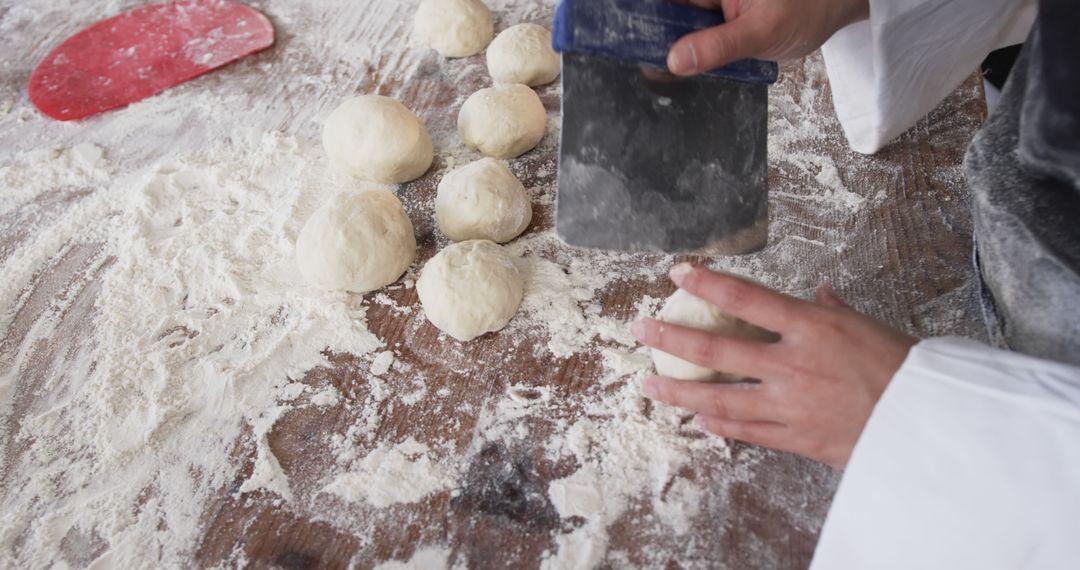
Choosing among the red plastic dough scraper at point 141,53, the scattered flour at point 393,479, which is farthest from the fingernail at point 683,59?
the red plastic dough scraper at point 141,53

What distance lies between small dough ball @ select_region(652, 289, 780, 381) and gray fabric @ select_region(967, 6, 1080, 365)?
40 centimetres

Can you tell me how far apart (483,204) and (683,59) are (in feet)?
1.80

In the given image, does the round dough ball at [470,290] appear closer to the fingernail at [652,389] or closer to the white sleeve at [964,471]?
the fingernail at [652,389]

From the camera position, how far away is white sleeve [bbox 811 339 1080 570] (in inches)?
34.6

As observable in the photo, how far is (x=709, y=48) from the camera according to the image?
1137 millimetres

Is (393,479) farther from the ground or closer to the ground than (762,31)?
closer to the ground

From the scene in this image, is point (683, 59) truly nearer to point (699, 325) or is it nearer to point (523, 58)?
point (699, 325)

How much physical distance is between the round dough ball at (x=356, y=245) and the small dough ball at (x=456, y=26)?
27.2 inches

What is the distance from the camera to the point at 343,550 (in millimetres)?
1157

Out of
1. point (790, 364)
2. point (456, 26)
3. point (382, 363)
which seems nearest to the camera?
point (790, 364)

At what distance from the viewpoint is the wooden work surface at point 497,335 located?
1.15m

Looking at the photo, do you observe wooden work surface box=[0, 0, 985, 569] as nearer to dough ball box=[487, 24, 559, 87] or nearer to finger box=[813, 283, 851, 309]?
dough ball box=[487, 24, 559, 87]

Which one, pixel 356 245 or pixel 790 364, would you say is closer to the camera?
pixel 790 364

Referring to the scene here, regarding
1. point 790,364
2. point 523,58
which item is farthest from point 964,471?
point 523,58
